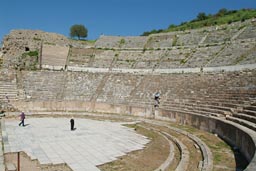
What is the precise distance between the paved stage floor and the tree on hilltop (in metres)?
43.9

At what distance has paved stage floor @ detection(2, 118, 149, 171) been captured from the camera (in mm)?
10969

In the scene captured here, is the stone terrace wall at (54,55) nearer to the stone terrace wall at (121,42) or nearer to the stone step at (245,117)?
the stone terrace wall at (121,42)

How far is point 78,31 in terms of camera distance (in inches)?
2429

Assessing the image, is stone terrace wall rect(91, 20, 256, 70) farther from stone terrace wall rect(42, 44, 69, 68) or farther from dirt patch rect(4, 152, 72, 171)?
dirt patch rect(4, 152, 72, 171)

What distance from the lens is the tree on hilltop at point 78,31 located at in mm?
61688

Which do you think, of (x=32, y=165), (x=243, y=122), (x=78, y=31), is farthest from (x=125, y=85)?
(x=78, y=31)

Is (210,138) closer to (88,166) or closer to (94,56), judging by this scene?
(88,166)

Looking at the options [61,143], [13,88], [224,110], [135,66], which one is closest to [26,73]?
[13,88]

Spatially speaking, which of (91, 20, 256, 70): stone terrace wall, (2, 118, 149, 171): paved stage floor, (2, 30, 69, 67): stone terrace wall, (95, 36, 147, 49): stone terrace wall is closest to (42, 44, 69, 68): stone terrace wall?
(2, 30, 69, 67): stone terrace wall

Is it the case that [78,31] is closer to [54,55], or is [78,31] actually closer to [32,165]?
[54,55]

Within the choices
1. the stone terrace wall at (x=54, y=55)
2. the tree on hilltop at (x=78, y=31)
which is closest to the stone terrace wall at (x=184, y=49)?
the stone terrace wall at (x=54, y=55)

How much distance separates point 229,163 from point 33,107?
2038 cm

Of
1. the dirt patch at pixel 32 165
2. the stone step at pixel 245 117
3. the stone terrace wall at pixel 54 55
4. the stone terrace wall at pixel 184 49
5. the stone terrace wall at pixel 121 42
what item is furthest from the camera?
the stone terrace wall at pixel 121 42

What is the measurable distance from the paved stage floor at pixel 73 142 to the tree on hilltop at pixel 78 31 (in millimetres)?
43878
